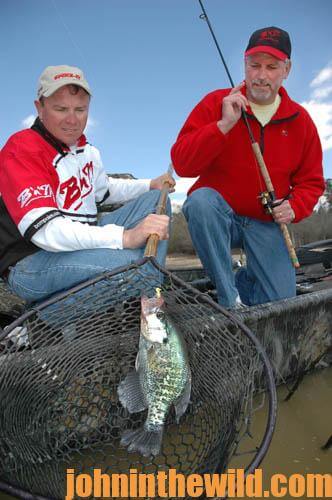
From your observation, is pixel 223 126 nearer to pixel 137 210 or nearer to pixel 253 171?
pixel 253 171

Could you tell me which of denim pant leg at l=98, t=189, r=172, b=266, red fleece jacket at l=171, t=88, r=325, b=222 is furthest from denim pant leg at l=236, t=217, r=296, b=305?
denim pant leg at l=98, t=189, r=172, b=266

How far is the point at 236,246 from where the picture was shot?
3779 millimetres

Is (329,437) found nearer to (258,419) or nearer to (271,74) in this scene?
(258,419)

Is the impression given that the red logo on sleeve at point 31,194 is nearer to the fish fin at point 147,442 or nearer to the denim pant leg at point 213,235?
the fish fin at point 147,442

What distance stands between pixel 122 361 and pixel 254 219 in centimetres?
195

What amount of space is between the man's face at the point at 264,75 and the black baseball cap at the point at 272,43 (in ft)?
0.17

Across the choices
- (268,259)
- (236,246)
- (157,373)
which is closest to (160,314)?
(157,373)

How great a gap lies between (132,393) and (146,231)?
82cm

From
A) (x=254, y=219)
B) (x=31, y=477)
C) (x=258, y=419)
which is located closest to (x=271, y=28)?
(x=254, y=219)

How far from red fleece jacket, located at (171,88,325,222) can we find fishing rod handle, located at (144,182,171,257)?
0.56 metres

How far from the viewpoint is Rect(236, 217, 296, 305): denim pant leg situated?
11.6 feet

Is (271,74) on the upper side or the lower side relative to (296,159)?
upper

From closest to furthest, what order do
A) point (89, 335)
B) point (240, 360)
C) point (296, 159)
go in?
point (240, 360) < point (89, 335) < point (296, 159)

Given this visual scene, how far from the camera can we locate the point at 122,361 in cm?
211
